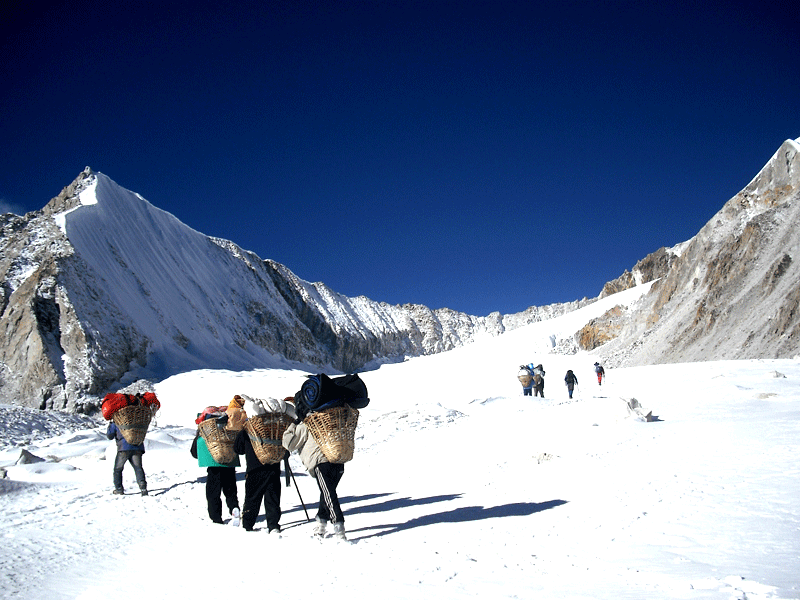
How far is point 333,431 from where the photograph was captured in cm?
445

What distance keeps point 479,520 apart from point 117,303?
31.9 meters

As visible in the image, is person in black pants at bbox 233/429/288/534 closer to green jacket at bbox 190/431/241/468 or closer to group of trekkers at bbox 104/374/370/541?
group of trekkers at bbox 104/374/370/541

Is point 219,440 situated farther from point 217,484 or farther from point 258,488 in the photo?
point 258,488

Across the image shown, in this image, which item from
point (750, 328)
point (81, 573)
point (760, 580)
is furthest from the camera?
point (750, 328)

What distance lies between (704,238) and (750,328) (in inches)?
685

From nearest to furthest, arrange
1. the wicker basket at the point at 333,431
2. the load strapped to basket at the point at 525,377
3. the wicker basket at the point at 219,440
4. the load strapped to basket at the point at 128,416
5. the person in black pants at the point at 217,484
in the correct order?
the wicker basket at the point at 333,431 → the person in black pants at the point at 217,484 → the wicker basket at the point at 219,440 → the load strapped to basket at the point at 128,416 → the load strapped to basket at the point at 525,377

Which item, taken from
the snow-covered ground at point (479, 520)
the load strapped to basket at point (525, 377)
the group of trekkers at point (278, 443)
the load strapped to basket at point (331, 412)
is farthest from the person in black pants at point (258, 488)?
the load strapped to basket at point (525, 377)

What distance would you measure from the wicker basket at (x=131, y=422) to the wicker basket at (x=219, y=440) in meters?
2.21

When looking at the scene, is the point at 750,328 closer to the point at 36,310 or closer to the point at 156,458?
the point at 156,458

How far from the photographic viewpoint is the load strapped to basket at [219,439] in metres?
5.71

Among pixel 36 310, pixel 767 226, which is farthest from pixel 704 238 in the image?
pixel 36 310

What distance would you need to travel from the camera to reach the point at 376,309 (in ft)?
407

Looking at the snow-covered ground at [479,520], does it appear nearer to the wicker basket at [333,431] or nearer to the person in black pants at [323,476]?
the person in black pants at [323,476]

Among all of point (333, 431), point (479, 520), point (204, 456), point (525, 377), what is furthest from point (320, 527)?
point (525, 377)
